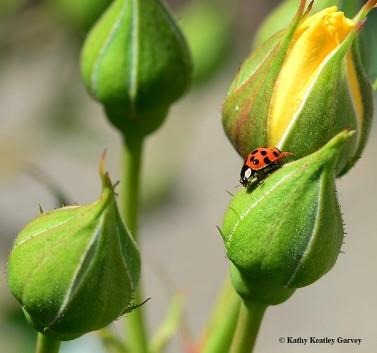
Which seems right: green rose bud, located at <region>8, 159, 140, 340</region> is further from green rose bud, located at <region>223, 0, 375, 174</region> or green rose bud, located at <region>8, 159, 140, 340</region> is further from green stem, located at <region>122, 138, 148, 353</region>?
green stem, located at <region>122, 138, 148, 353</region>

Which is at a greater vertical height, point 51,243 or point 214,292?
point 51,243

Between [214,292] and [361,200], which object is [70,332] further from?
[361,200]

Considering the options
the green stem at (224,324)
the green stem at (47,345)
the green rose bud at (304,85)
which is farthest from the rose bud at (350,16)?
the green stem at (47,345)

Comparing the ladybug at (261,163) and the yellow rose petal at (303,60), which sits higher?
the yellow rose petal at (303,60)

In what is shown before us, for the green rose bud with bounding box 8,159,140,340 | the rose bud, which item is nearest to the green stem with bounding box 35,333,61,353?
the green rose bud with bounding box 8,159,140,340

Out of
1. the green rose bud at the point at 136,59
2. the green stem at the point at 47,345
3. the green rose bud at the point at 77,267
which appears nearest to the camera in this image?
the green rose bud at the point at 77,267

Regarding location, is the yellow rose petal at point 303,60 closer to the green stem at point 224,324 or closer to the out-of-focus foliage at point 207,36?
the green stem at point 224,324

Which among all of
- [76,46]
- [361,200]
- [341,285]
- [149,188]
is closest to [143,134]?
[76,46]
